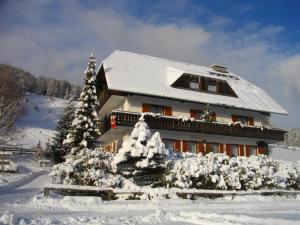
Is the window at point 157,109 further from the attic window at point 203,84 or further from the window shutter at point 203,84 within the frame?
the window shutter at point 203,84

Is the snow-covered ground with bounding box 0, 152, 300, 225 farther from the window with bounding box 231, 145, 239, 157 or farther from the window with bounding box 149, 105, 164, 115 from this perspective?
the window with bounding box 231, 145, 239, 157

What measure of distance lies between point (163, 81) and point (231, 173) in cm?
1401

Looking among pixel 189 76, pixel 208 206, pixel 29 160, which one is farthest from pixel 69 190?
pixel 29 160

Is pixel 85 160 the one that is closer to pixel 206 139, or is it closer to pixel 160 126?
pixel 160 126

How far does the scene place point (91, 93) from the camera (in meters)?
30.3

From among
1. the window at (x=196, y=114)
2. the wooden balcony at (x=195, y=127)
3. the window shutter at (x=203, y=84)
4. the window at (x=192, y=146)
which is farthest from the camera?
the window shutter at (x=203, y=84)

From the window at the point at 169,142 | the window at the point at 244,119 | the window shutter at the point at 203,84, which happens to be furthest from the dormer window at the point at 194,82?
the window at the point at 169,142

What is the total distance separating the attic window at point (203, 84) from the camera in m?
33.8

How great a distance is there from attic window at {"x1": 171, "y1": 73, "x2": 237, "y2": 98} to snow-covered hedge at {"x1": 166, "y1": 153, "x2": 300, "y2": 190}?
38.0 ft

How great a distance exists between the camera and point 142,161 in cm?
1911

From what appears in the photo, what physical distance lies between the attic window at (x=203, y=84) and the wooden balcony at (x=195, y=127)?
422 cm

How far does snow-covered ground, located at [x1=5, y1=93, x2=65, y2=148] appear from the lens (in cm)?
6607

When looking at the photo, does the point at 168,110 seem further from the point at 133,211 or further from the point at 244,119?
the point at 133,211

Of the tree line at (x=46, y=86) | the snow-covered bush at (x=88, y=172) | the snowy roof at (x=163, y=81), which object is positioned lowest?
the snow-covered bush at (x=88, y=172)
